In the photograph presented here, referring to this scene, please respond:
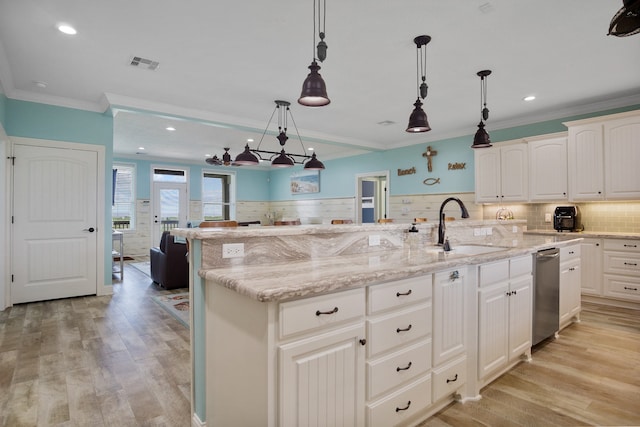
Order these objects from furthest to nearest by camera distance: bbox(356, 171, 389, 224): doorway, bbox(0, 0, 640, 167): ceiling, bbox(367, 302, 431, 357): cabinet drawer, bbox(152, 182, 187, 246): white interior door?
1. bbox(152, 182, 187, 246): white interior door
2. bbox(356, 171, 389, 224): doorway
3. bbox(0, 0, 640, 167): ceiling
4. bbox(367, 302, 431, 357): cabinet drawer

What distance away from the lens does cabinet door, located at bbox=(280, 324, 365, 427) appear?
1.28m

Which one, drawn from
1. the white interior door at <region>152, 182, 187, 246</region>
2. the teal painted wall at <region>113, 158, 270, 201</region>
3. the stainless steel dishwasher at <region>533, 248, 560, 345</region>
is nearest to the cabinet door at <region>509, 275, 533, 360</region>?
the stainless steel dishwasher at <region>533, 248, 560, 345</region>

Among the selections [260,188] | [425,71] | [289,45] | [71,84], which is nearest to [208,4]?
[289,45]

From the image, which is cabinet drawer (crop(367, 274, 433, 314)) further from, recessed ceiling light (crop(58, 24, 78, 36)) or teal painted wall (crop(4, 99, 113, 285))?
teal painted wall (crop(4, 99, 113, 285))

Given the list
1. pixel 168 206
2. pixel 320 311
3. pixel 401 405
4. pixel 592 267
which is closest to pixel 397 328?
pixel 401 405

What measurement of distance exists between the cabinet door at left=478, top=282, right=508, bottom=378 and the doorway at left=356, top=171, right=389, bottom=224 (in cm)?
594

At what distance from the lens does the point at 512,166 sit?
5.19 m

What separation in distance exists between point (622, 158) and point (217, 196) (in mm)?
9275

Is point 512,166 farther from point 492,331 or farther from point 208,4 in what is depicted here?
point 208,4

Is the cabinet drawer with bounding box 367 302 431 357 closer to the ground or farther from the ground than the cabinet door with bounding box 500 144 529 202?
closer to the ground

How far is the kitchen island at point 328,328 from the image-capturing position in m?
1.30

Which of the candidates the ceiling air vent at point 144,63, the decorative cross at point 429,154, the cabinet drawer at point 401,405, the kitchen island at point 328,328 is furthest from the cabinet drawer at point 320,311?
the decorative cross at point 429,154

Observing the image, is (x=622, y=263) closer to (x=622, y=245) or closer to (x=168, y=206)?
(x=622, y=245)

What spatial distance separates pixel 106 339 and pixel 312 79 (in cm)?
292
